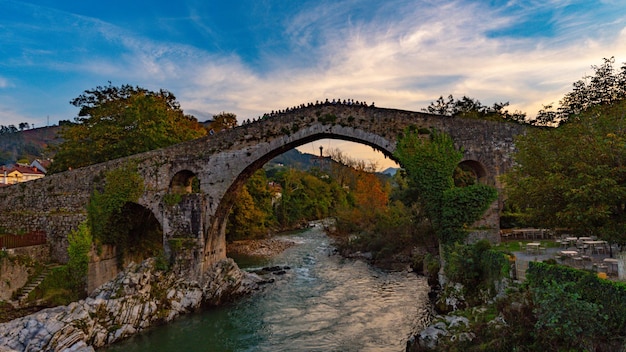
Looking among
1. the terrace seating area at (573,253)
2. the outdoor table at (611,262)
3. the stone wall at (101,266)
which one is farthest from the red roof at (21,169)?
the outdoor table at (611,262)

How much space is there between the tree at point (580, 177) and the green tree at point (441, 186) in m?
3.77

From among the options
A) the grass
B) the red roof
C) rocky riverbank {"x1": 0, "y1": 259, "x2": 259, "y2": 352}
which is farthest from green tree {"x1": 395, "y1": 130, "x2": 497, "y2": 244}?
the red roof

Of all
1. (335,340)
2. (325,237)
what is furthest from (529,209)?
(325,237)

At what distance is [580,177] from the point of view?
27.1 feet

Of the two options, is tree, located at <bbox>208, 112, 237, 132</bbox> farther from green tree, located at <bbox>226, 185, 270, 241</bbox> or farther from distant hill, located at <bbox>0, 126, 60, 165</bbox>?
distant hill, located at <bbox>0, 126, 60, 165</bbox>

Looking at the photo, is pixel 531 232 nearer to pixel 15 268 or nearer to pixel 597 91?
pixel 597 91

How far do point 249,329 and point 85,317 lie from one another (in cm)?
500

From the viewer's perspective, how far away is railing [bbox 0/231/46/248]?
14.7m

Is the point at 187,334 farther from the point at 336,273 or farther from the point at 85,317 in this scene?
the point at 336,273

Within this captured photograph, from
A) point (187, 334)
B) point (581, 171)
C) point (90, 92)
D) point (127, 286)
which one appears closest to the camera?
point (581, 171)

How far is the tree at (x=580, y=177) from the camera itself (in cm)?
811

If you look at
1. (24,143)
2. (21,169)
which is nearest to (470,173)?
(21,169)

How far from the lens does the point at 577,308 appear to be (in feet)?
22.0

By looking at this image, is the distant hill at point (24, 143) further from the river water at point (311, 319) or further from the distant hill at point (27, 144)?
the river water at point (311, 319)
